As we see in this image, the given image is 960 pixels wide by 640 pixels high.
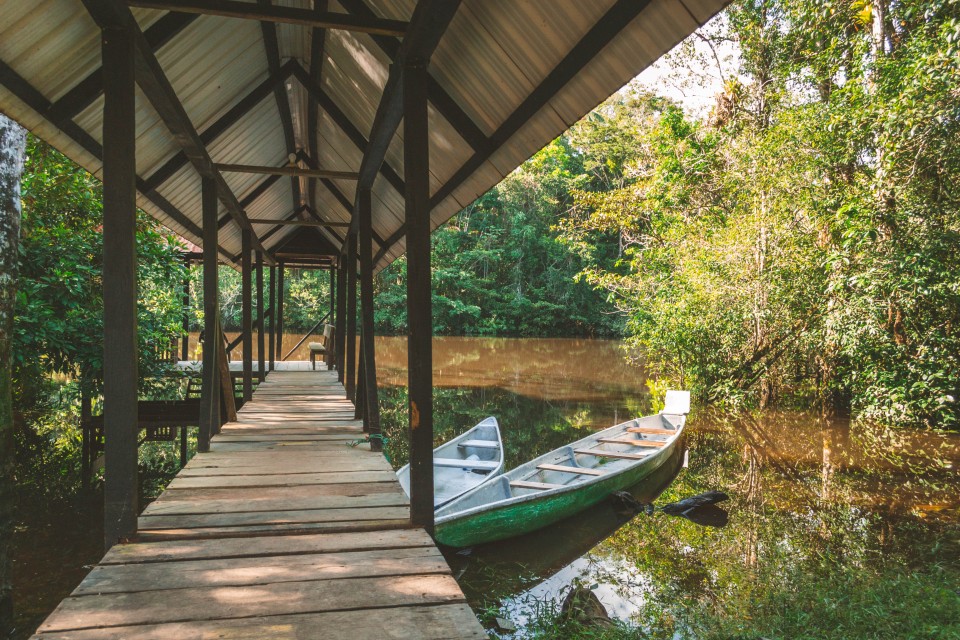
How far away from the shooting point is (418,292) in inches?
112

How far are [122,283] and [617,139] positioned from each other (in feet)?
79.3

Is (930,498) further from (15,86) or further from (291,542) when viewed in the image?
(15,86)

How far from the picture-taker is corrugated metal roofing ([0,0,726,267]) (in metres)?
2.31

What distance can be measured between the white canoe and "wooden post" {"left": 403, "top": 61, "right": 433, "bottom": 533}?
7.68 feet

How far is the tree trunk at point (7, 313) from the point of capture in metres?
3.72

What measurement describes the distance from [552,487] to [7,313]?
4533mm

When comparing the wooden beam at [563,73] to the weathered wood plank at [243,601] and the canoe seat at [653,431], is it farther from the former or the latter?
the canoe seat at [653,431]

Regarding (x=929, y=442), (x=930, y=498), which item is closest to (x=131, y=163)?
(x=930, y=498)

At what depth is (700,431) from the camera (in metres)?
10.4

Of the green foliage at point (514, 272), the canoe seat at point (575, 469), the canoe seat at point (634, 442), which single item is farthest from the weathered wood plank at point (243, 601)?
the green foliage at point (514, 272)

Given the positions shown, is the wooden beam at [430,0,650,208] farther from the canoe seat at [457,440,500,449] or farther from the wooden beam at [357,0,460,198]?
the canoe seat at [457,440,500,449]

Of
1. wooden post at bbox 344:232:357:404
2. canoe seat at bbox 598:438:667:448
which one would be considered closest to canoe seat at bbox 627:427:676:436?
canoe seat at bbox 598:438:667:448

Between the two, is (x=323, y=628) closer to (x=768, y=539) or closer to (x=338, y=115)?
(x=338, y=115)

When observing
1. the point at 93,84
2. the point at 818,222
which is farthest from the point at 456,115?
the point at 818,222
